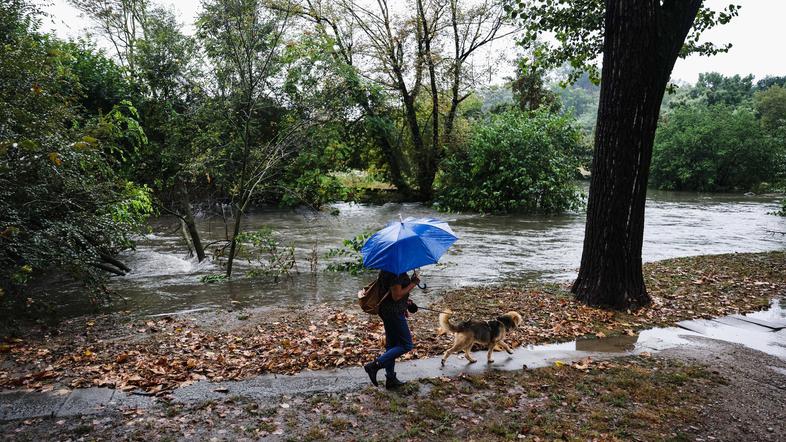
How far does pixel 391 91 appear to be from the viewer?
2655cm

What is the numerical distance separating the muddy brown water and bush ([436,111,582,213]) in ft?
3.64

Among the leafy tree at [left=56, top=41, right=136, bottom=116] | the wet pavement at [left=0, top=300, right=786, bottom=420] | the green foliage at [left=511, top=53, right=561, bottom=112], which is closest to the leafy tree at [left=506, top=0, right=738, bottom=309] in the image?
the wet pavement at [left=0, top=300, right=786, bottom=420]

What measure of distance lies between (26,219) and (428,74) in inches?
862

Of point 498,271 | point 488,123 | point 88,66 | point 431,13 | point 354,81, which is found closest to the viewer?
point 498,271

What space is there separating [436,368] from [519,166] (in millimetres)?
19958

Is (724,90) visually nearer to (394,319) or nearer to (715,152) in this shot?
(715,152)

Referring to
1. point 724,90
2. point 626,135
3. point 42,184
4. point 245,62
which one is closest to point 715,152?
point 724,90

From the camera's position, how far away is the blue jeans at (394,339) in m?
5.51

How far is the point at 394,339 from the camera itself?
5621 millimetres


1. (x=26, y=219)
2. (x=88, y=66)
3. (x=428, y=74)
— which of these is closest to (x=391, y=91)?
(x=428, y=74)

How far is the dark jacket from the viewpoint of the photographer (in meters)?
5.41

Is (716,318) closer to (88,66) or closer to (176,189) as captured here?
(176,189)

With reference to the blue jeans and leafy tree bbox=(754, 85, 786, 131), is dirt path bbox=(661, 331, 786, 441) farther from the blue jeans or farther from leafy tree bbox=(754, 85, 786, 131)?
leafy tree bbox=(754, 85, 786, 131)

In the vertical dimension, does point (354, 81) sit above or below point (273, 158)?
above
